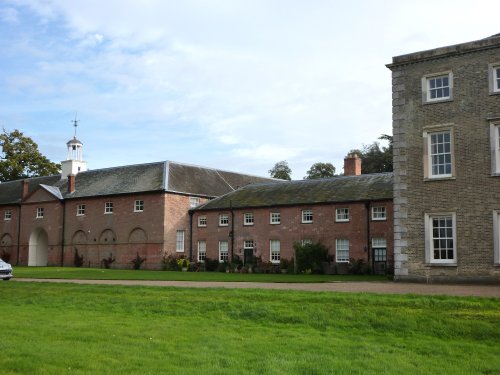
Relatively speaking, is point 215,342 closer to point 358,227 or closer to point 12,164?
point 358,227

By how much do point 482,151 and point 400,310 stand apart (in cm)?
1179

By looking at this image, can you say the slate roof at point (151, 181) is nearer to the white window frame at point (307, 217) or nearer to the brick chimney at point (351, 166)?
the brick chimney at point (351, 166)

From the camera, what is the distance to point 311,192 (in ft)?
139

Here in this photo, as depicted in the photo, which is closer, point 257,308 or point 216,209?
point 257,308

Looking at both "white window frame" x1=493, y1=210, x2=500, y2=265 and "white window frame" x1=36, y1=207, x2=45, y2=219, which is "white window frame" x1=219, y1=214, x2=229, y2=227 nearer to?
"white window frame" x1=36, y1=207, x2=45, y2=219

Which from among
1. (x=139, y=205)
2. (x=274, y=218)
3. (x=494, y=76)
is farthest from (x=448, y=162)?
(x=139, y=205)

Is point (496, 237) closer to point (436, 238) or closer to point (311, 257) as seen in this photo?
point (436, 238)

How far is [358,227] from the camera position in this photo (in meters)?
38.4

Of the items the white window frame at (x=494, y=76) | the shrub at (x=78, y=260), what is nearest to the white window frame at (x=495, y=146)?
the white window frame at (x=494, y=76)

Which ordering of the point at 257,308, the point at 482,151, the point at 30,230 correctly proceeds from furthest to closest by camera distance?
the point at 30,230 → the point at 482,151 → the point at 257,308

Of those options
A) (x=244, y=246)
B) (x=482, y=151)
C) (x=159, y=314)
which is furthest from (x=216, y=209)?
(x=159, y=314)

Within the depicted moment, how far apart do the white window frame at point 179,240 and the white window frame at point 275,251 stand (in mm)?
8710

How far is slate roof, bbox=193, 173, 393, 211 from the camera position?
1533 inches

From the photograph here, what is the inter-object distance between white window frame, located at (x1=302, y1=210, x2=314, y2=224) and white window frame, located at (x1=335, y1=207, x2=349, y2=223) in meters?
1.94
